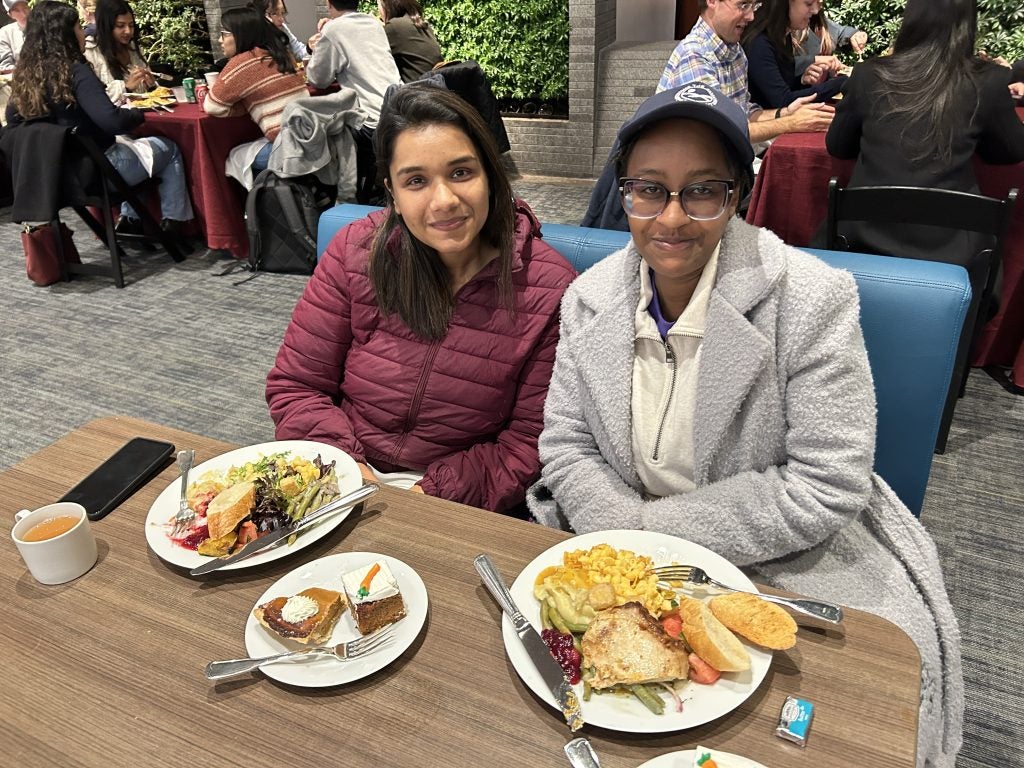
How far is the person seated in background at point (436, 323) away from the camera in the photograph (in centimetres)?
145

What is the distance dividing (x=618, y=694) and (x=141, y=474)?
881 mm

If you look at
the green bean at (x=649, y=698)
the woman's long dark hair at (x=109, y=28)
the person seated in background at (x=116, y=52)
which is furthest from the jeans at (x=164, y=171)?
the green bean at (x=649, y=698)

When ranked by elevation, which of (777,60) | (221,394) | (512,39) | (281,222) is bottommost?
(221,394)

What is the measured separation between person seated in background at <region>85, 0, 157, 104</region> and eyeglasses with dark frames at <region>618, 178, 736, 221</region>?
4.49 m

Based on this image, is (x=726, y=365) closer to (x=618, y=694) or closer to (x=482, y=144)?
(x=618, y=694)

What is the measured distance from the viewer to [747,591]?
36.7 inches

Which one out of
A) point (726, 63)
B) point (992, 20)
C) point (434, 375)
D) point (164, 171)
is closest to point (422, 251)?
point (434, 375)

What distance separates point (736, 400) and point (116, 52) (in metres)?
5.17

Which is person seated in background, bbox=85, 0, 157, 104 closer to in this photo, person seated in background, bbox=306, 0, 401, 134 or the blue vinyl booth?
person seated in background, bbox=306, 0, 401, 134

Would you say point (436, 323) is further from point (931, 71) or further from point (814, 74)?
point (814, 74)

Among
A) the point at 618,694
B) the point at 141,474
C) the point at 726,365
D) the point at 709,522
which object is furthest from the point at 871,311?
the point at 141,474

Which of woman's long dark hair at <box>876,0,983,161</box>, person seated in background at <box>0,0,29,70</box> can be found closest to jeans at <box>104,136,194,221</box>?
person seated in background at <box>0,0,29,70</box>

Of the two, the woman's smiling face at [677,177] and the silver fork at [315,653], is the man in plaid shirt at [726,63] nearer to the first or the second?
the woman's smiling face at [677,177]

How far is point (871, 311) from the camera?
136cm
